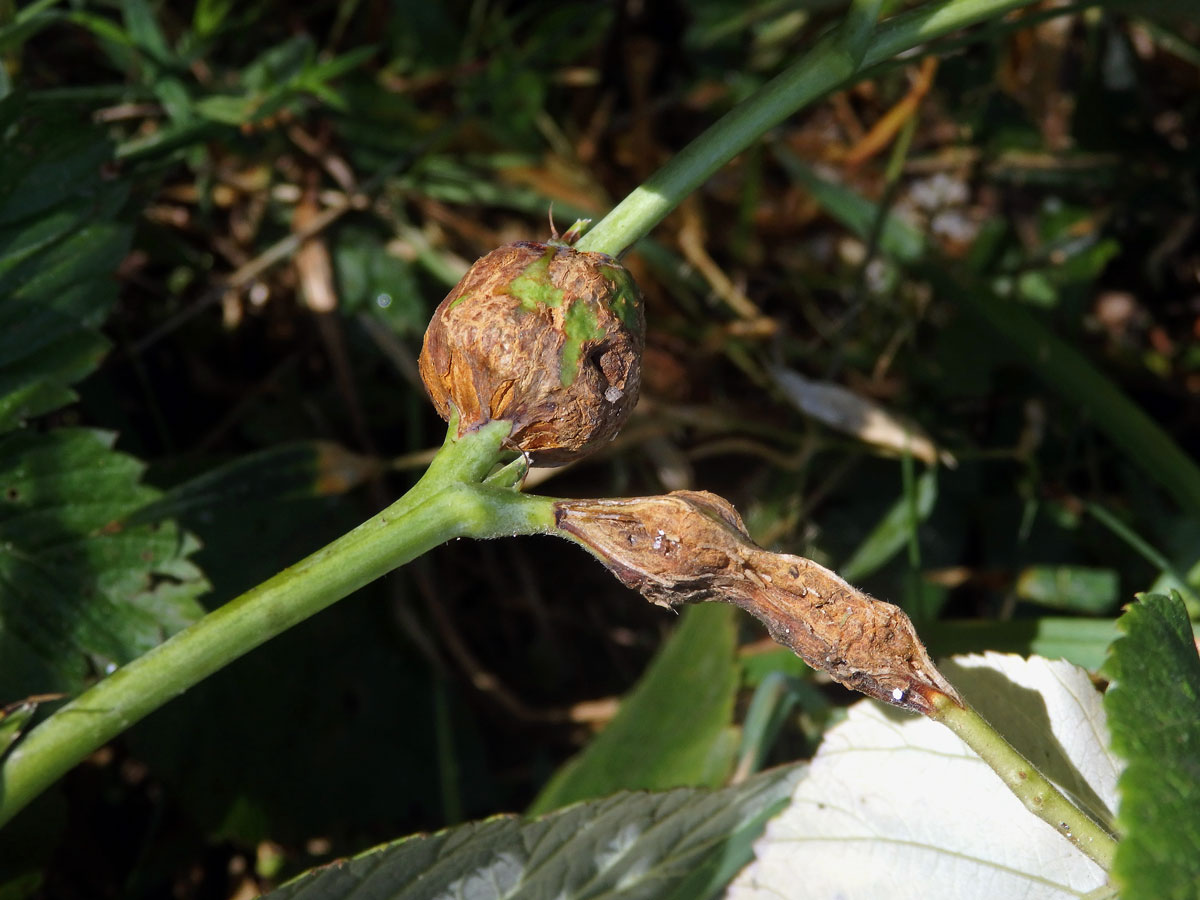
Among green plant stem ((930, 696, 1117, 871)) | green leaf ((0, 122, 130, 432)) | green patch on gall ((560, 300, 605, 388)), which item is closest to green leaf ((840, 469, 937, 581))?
green plant stem ((930, 696, 1117, 871))

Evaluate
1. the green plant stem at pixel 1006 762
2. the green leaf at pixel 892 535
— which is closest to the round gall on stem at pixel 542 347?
the green plant stem at pixel 1006 762

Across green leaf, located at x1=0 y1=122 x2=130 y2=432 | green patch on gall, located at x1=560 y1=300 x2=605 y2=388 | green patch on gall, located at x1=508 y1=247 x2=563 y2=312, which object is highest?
green leaf, located at x1=0 y1=122 x2=130 y2=432

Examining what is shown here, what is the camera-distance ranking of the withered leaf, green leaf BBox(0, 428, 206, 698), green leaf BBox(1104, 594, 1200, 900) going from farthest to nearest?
green leaf BBox(0, 428, 206, 698)
the withered leaf
green leaf BBox(1104, 594, 1200, 900)

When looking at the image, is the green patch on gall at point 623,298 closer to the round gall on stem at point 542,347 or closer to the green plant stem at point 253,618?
the round gall on stem at point 542,347

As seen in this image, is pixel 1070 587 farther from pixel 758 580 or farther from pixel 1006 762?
pixel 758 580

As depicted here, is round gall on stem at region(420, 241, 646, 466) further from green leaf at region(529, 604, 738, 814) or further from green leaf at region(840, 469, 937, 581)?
green leaf at region(840, 469, 937, 581)
